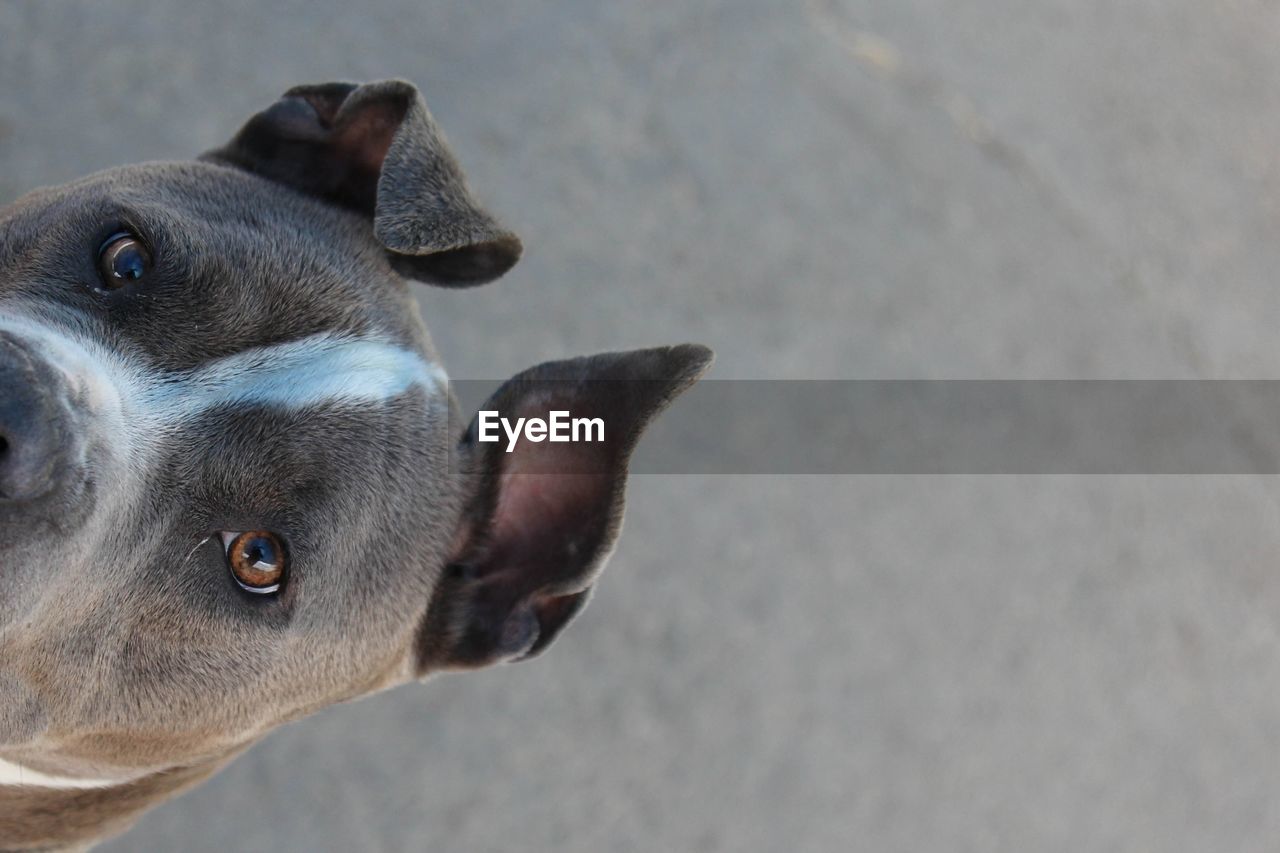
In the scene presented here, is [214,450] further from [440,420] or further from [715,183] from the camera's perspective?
[715,183]

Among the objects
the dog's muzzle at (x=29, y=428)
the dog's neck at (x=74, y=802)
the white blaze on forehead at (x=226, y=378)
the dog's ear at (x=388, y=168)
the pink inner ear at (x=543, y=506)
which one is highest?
the dog's ear at (x=388, y=168)

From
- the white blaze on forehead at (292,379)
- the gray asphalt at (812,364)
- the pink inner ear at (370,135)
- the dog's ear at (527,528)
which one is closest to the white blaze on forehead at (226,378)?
the white blaze on forehead at (292,379)

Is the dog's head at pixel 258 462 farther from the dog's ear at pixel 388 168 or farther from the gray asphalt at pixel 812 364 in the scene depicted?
the gray asphalt at pixel 812 364

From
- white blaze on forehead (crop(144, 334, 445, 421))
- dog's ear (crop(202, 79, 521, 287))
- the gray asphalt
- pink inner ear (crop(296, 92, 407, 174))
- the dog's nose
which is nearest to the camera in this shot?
the dog's nose

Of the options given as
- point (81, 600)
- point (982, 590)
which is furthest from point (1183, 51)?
point (81, 600)

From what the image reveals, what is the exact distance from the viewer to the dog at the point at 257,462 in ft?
6.05

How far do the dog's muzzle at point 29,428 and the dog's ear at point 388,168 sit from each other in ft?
2.22

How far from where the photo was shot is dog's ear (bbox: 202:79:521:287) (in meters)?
2.14

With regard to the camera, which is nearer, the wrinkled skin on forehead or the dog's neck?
the wrinkled skin on forehead

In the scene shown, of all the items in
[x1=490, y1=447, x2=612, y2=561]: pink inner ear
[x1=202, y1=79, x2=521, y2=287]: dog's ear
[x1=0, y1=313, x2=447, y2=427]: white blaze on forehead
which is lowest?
[x1=0, y1=313, x2=447, y2=427]: white blaze on forehead

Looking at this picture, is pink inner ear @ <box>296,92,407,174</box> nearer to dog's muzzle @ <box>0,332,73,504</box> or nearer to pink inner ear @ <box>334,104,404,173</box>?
pink inner ear @ <box>334,104,404,173</box>

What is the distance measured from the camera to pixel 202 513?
6.27ft

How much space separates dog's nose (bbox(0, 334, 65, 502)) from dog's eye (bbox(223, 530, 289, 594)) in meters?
0.36

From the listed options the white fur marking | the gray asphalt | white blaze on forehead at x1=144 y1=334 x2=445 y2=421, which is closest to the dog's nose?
white blaze on forehead at x1=144 y1=334 x2=445 y2=421
